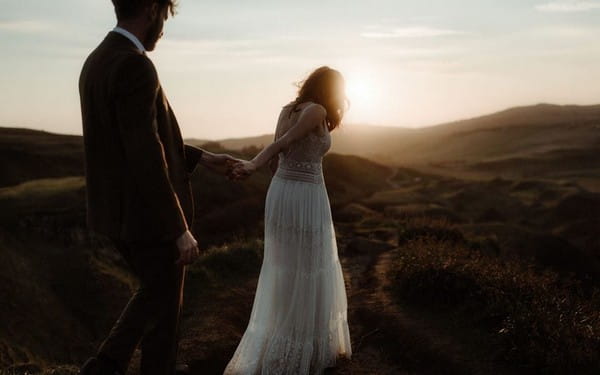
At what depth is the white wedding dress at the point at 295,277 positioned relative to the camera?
18.8 ft

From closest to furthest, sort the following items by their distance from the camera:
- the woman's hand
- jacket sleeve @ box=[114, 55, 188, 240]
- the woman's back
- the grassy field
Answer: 1. jacket sleeve @ box=[114, 55, 188, 240]
2. the woman's hand
3. the woman's back
4. the grassy field

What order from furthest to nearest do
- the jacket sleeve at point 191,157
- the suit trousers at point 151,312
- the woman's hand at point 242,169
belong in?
the woman's hand at point 242,169 → the jacket sleeve at point 191,157 → the suit trousers at point 151,312

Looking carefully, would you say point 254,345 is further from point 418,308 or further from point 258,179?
point 258,179

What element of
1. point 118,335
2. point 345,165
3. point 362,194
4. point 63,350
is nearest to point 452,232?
point 63,350

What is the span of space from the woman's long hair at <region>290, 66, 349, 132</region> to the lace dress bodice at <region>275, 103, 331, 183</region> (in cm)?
14

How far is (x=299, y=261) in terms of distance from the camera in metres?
5.85

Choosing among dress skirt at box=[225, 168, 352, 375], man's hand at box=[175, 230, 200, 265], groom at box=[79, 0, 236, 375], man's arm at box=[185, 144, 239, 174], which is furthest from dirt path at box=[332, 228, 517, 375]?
man's hand at box=[175, 230, 200, 265]

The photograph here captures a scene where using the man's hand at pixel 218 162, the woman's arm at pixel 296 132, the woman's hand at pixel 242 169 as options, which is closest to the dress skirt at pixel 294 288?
the woman's arm at pixel 296 132

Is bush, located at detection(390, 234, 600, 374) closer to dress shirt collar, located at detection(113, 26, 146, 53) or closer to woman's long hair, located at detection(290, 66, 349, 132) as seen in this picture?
woman's long hair, located at detection(290, 66, 349, 132)

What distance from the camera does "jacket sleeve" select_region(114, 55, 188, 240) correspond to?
3451mm

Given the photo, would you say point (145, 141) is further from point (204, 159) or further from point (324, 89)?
point (324, 89)

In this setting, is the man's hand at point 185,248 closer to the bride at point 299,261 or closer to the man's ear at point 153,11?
the man's ear at point 153,11

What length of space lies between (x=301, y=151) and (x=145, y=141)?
2.43 m

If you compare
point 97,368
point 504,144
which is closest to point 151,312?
point 97,368
